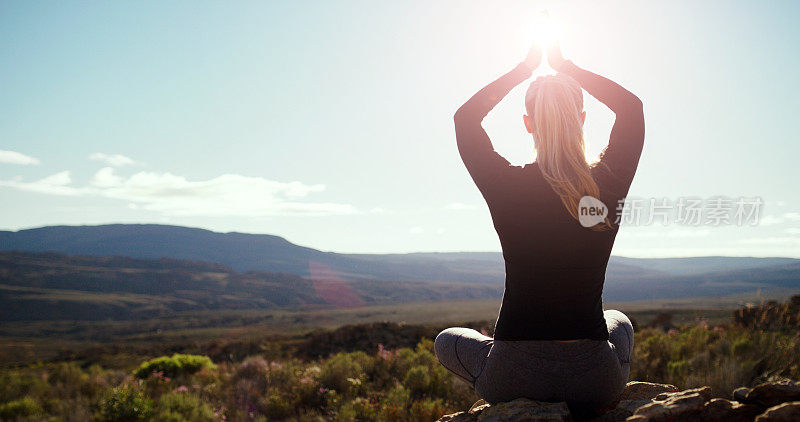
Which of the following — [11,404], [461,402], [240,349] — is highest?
[461,402]

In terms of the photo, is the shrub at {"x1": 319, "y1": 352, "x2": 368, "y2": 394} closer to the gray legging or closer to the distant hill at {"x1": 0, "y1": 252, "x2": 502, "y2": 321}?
the gray legging

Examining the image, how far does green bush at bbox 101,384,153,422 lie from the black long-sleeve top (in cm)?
556

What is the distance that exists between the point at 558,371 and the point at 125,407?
595 centimetres

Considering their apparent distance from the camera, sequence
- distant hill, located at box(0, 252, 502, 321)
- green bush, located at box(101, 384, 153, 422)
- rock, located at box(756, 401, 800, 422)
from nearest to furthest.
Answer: rock, located at box(756, 401, 800, 422) < green bush, located at box(101, 384, 153, 422) < distant hill, located at box(0, 252, 502, 321)

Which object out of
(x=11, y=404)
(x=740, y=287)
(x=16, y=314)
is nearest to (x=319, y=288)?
(x=16, y=314)

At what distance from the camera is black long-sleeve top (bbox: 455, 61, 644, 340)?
195 cm

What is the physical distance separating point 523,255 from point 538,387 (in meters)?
0.62

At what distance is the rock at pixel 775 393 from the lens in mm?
1937

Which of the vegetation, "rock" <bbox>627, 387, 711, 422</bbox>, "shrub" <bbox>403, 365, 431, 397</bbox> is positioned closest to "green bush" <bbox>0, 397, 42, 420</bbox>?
the vegetation

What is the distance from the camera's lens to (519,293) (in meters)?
2.05

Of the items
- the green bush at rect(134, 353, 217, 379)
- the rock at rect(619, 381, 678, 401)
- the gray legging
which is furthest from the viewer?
the green bush at rect(134, 353, 217, 379)

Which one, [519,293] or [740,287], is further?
[740,287]

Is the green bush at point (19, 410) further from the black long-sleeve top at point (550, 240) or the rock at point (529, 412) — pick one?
the black long-sleeve top at point (550, 240)

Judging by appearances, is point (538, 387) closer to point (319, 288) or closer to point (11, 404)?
point (11, 404)
